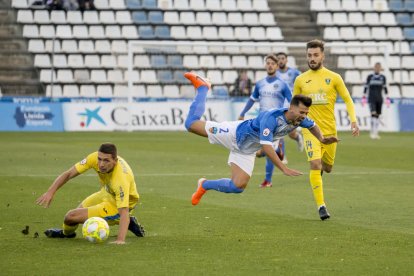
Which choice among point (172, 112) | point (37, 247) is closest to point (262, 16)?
point (172, 112)

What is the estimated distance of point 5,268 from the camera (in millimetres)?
9297

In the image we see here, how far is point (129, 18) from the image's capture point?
4309 centimetres

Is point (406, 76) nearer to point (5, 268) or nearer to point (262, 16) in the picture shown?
point (262, 16)

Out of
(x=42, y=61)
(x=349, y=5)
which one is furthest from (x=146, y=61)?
(x=349, y=5)

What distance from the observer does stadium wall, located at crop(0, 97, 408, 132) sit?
3612cm

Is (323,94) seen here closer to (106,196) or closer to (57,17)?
(106,196)

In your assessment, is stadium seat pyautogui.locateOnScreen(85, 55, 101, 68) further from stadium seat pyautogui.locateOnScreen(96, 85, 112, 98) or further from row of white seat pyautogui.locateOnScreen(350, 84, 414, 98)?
row of white seat pyautogui.locateOnScreen(350, 84, 414, 98)

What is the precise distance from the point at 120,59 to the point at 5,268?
31872 millimetres

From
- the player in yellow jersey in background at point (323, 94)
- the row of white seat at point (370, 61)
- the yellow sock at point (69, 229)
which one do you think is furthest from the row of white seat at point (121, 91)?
the yellow sock at point (69, 229)

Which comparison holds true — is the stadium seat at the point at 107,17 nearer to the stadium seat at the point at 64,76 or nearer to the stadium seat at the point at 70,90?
the stadium seat at the point at 64,76

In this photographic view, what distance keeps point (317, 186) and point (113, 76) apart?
27.6 metres

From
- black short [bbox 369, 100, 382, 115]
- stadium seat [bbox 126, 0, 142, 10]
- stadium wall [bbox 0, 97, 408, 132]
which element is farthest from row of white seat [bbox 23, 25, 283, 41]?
black short [bbox 369, 100, 382, 115]

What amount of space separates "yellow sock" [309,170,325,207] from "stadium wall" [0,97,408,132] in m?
21.1

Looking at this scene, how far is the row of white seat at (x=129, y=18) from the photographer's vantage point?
1641 inches
